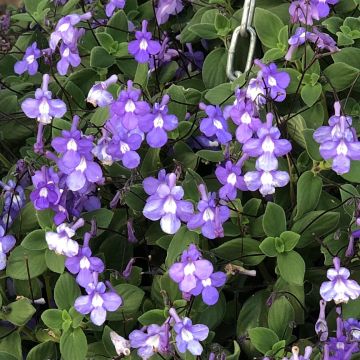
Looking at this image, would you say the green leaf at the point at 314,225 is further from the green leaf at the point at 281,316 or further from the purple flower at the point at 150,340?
the purple flower at the point at 150,340

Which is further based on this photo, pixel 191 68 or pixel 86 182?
pixel 191 68

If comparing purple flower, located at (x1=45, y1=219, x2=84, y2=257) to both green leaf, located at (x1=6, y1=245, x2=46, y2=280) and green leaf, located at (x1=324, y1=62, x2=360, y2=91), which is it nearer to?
green leaf, located at (x1=6, y1=245, x2=46, y2=280)

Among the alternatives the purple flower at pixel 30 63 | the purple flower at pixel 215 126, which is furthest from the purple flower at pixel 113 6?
the purple flower at pixel 215 126

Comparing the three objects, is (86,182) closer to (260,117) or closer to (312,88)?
(260,117)

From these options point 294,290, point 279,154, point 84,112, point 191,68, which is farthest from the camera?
point 191,68

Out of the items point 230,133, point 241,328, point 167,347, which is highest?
point 230,133

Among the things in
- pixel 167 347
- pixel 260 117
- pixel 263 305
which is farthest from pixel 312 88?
pixel 167 347

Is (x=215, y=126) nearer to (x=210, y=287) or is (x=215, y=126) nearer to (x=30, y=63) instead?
(x=210, y=287)

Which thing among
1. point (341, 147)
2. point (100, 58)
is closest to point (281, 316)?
point (341, 147)
